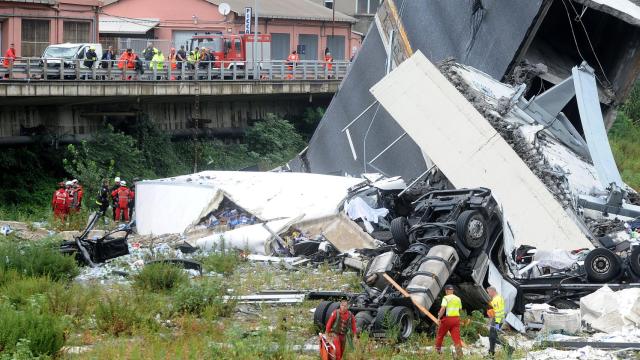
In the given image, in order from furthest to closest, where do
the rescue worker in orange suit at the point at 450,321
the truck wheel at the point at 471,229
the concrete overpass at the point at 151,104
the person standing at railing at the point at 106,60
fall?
1. the person standing at railing at the point at 106,60
2. the concrete overpass at the point at 151,104
3. the truck wheel at the point at 471,229
4. the rescue worker in orange suit at the point at 450,321

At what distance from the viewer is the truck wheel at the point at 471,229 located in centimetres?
1413

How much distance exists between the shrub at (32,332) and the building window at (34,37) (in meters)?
23.5

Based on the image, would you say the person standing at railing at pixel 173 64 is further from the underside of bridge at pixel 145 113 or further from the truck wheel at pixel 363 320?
the truck wheel at pixel 363 320

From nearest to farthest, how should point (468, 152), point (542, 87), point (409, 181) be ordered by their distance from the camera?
point (468, 152), point (409, 181), point (542, 87)

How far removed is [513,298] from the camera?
48.1 ft

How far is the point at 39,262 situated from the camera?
1634 cm

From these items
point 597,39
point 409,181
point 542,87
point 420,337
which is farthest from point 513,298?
point 597,39

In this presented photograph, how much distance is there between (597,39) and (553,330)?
1690 centimetres

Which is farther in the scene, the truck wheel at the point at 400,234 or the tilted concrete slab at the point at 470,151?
the tilted concrete slab at the point at 470,151

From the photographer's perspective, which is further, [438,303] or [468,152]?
[468,152]

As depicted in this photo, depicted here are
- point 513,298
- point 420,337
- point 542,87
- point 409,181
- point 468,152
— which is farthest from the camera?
point 542,87

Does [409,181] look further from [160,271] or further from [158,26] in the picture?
[158,26]

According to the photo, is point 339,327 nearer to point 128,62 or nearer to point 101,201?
point 101,201

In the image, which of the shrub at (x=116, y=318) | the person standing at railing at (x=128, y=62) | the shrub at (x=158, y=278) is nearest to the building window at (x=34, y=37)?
the person standing at railing at (x=128, y=62)
